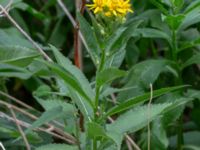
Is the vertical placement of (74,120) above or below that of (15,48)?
below

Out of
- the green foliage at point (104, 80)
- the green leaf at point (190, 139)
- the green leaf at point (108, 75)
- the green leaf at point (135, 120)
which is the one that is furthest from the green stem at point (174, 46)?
the green leaf at point (108, 75)

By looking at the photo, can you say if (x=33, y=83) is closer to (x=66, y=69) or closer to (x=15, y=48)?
(x=15, y=48)

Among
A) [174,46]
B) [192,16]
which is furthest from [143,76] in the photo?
[192,16]

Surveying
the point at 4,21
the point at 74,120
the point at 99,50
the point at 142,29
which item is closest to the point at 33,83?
the point at 4,21

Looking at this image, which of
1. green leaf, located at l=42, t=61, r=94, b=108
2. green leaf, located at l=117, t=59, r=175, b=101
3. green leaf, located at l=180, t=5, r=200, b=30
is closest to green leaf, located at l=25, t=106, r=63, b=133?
green leaf, located at l=42, t=61, r=94, b=108

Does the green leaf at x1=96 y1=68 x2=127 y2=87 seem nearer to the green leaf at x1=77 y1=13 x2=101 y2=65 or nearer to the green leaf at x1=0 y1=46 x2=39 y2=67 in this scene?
the green leaf at x1=77 y1=13 x2=101 y2=65

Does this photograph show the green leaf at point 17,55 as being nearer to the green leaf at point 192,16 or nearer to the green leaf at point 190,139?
the green leaf at point 192,16

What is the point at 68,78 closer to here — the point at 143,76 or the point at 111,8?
the point at 111,8
